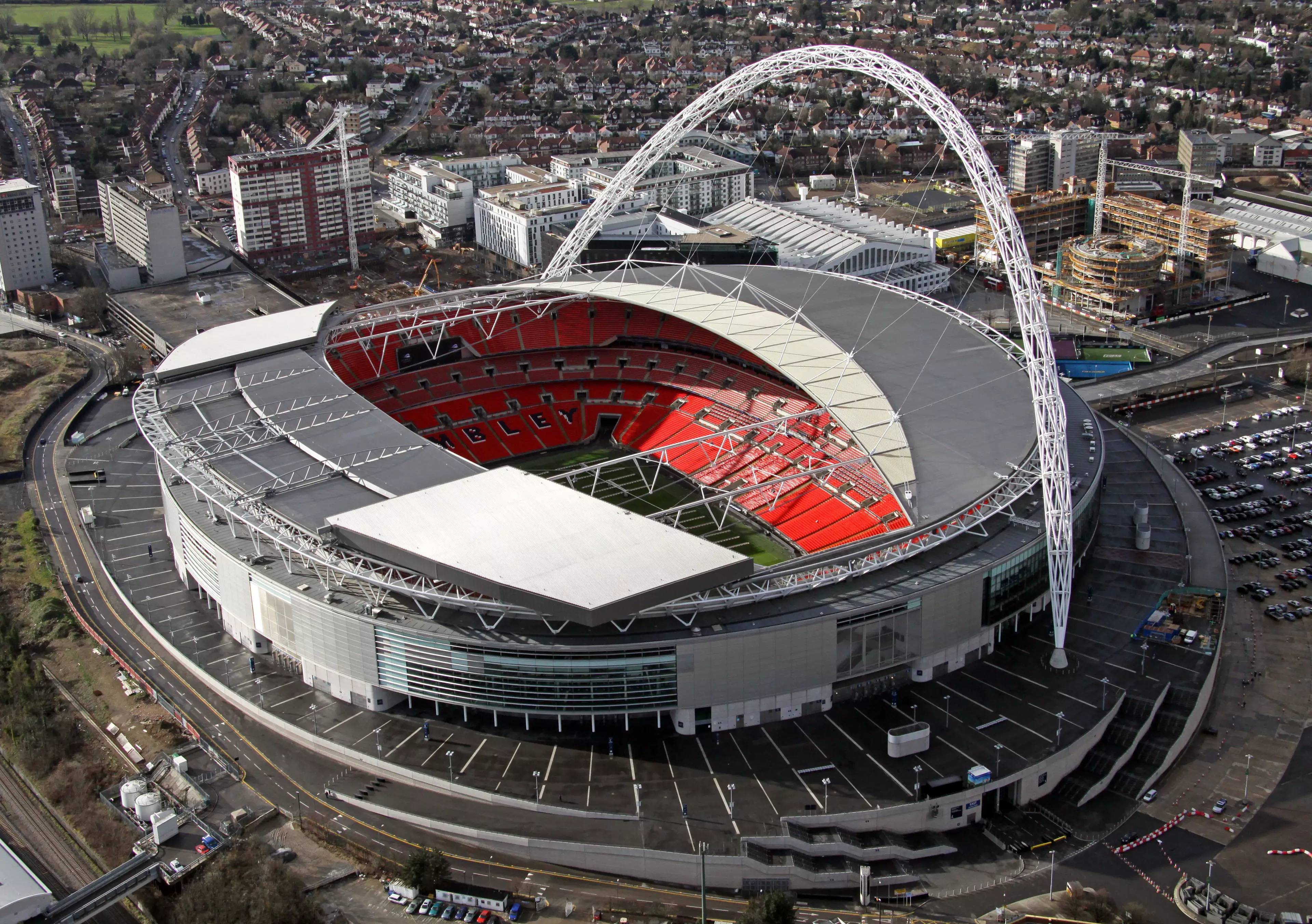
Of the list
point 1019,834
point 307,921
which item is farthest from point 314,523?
point 1019,834

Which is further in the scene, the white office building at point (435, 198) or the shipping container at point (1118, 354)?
the white office building at point (435, 198)

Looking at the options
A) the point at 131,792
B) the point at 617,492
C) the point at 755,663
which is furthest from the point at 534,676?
the point at 617,492

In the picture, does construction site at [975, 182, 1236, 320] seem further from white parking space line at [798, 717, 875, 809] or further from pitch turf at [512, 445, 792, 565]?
white parking space line at [798, 717, 875, 809]

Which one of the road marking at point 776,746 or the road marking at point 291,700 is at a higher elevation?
the road marking at point 291,700

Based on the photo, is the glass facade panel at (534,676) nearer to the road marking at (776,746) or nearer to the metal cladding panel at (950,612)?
the road marking at (776,746)

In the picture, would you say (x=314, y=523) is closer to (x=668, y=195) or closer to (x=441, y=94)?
(x=668, y=195)

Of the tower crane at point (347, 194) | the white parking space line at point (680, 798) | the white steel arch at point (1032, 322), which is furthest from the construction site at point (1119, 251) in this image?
the white parking space line at point (680, 798)
